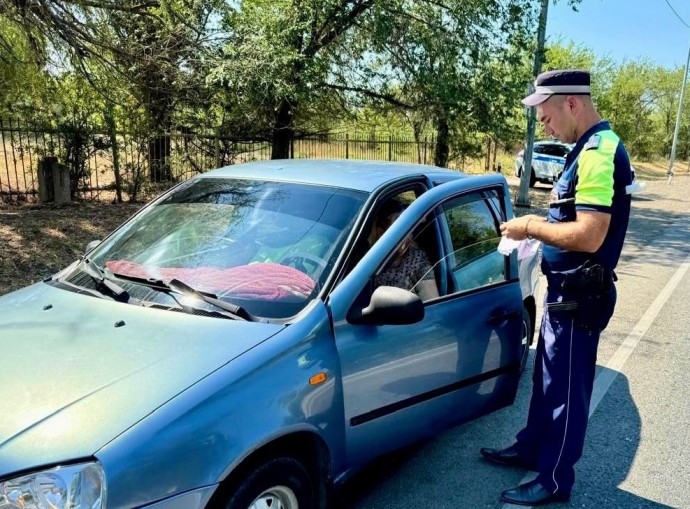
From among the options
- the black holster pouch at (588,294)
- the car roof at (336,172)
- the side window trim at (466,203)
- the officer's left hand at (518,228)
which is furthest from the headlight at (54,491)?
the black holster pouch at (588,294)

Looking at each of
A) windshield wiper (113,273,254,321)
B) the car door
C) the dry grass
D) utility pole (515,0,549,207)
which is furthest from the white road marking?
utility pole (515,0,549,207)

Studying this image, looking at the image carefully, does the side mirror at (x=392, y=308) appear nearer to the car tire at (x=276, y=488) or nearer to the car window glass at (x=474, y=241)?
the car tire at (x=276, y=488)

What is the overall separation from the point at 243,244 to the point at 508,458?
1.97 metres

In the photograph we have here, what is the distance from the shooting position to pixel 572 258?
284 centimetres

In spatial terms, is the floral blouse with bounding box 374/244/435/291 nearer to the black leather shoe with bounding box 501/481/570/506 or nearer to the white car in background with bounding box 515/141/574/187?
the black leather shoe with bounding box 501/481/570/506

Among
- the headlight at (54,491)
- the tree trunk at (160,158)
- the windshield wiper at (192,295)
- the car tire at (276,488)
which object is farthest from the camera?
the tree trunk at (160,158)

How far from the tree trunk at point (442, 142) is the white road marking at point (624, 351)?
20.5ft

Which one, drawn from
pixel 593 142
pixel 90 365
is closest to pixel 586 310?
pixel 593 142

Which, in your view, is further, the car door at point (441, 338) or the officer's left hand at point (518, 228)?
the officer's left hand at point (518, 228)

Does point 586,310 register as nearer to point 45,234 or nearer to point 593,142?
point 593,142

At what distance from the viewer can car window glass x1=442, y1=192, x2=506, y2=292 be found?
3.22 meters

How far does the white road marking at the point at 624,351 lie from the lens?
4273 mm

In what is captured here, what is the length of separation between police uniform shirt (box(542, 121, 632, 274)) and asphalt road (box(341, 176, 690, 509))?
1.25 metres

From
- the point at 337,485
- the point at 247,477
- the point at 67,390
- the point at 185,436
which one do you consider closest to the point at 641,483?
the point at 337,485
